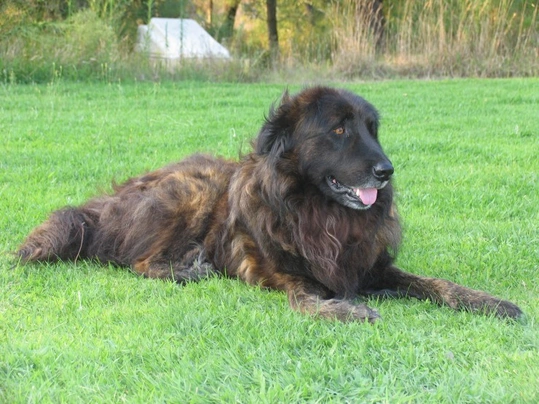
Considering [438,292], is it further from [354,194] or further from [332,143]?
[332,143]

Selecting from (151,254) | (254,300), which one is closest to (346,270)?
(254,300)

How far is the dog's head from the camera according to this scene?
12.4 feet

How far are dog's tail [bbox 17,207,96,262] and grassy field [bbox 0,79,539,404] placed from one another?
10 centimetres

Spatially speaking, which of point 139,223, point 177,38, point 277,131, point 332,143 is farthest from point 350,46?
point 332,143

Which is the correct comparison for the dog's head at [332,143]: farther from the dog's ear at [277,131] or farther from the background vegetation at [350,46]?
the background vegetation at [350,46]

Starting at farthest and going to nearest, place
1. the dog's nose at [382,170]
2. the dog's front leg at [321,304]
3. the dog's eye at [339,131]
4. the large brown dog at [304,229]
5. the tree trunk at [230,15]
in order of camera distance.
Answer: the tree trunk at [230,15], the dog's eye at [339,131], the large brown dog at [304,229], the dog's nose at [382,170], the dog's front leg at [321,304]

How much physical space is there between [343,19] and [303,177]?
40.0ft

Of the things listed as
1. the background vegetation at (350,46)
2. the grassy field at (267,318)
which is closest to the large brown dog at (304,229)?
the grassy field at (267,318)

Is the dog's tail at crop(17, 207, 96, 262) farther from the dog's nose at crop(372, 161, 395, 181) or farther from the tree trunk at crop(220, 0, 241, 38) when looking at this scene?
the tree trunk at crop(220, 0, 241, 38)

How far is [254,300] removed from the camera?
12.4 ft

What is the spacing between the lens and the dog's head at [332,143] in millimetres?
3787

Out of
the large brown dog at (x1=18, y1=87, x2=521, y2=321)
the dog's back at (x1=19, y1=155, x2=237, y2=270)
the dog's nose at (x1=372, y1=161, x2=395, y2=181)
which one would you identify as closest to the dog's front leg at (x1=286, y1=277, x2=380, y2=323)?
the large brown dog at (x1=18, y1=87, x2=521, y2=321)

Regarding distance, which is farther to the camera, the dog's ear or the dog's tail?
the dog's tail

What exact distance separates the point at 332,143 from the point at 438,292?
1.04 m
